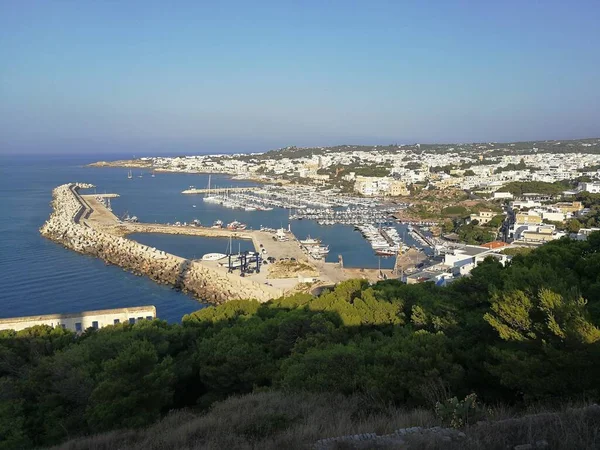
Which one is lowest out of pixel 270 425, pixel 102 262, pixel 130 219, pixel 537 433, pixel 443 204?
pixel 102 262

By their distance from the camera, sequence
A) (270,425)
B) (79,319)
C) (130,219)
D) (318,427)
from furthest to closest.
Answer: (130,219) < (79,319) < (270,425) < (318,427)

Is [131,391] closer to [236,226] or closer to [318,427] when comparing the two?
[318,427]

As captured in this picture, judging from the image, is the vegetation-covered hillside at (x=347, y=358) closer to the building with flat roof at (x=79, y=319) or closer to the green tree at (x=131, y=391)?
the green tree at (x=131, y=391)

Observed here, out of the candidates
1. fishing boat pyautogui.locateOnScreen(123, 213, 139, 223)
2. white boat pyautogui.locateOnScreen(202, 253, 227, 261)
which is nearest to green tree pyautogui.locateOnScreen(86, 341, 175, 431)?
white boat pyautogui.locateOnScreen(202, 253, 227, 261)

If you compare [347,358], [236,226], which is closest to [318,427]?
[347,358]

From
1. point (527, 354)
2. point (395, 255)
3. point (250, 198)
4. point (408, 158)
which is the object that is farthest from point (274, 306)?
point (408, 158)

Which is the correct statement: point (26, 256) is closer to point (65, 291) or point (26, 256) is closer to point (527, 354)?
point (65, 291)
